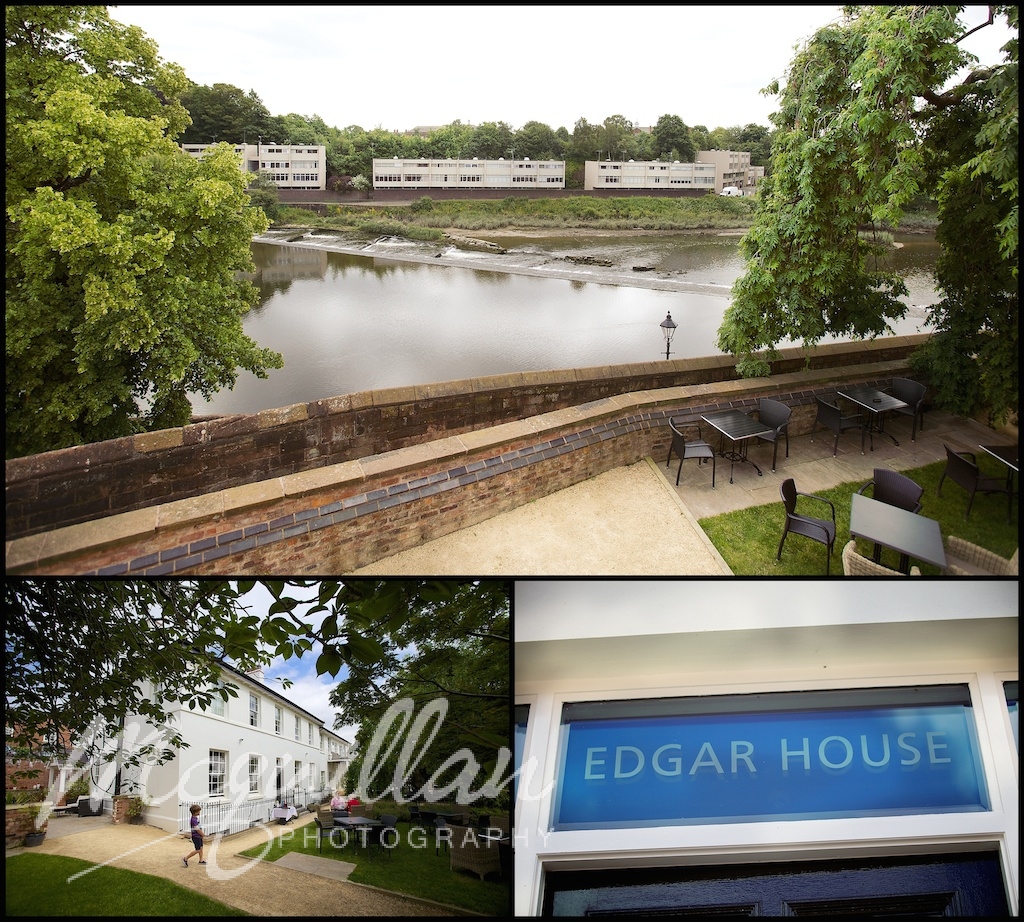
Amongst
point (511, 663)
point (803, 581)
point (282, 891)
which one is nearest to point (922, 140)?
point (803, 581)

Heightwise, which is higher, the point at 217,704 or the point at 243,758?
the point at 217,704

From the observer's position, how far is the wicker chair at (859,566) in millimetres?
3037

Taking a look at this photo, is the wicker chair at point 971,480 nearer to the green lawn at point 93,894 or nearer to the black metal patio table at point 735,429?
the black metal patio table at point 735,429

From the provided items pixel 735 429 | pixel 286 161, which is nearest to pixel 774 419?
pixel 735 429

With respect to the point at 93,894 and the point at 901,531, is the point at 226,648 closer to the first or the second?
the point at 93,894

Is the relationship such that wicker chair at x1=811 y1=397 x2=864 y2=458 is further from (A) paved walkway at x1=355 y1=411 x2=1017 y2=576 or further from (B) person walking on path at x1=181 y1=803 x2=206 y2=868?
(B) person walking on path at x1=181 y1=803 x2=206 y2=868

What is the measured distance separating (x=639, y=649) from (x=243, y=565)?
199cm

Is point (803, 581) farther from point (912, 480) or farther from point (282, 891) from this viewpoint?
point (282, 891)

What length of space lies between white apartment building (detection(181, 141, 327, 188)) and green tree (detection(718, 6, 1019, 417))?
9.08 ft

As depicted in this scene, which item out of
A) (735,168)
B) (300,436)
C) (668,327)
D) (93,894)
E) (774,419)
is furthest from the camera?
(668,327)

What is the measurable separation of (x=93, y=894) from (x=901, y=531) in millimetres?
3703

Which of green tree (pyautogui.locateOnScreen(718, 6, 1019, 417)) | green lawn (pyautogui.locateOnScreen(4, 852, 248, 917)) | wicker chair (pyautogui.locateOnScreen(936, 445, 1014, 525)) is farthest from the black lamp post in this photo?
green lawn (pyautogui.locateOnScreen(4, 852, 248, 917))

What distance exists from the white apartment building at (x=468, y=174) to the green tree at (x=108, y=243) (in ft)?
2.78

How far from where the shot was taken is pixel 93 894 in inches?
86.7
